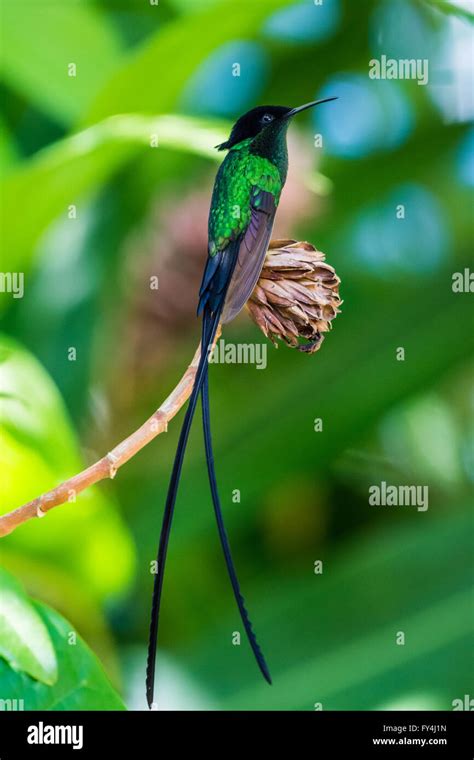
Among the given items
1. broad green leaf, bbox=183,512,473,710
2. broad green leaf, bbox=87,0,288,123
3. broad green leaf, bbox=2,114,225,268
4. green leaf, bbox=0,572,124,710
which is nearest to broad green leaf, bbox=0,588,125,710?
green leaf, bbox=0,572,124,710

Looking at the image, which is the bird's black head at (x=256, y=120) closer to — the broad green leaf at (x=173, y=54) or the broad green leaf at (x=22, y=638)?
the broad green leaf at (x=173, y=54)

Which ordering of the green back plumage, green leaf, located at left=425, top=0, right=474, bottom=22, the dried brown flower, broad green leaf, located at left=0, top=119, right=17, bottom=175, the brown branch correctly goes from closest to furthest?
1. the brown branch
2. the dried brown flower
3. the green back plumage
4. green leaf, located at left=425, top=0, right=474, bottom=22
5. broad green leaf, located at left=0, top=119, right=17, bottom=175

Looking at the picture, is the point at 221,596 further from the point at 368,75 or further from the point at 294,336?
the point at 368,75

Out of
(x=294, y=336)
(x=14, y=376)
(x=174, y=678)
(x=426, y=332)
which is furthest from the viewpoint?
(x=426, y=332)

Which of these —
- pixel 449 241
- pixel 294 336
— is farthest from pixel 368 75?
pixel 294 336

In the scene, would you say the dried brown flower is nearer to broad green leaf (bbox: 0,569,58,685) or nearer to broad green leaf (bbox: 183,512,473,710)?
broad green leaf (bbox: 0,569,58,685)

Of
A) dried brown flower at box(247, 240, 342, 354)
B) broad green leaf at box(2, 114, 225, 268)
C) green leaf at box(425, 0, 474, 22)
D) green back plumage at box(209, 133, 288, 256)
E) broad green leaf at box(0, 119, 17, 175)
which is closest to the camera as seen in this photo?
dried brown flower at box(247, 240, 342, 354)

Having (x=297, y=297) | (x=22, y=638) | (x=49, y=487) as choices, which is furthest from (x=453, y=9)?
(x=22, y=638)
